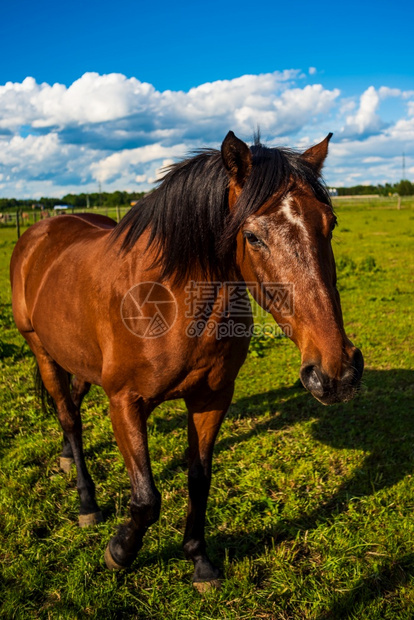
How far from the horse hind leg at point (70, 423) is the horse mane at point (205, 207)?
1862mm

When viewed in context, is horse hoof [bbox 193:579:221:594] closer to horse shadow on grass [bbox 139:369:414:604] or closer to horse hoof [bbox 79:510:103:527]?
horse shadow on grass [bbox 139:369:414:604]

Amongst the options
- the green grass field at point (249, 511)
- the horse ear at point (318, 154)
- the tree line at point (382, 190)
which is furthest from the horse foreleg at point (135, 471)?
the tree line at point (382, 190)

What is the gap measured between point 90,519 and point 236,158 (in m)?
2.61

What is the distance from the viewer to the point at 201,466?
2.92 m

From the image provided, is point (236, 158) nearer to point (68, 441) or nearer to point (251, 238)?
point (251, 238)

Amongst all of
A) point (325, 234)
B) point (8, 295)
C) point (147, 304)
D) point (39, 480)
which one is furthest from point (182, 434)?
point (8, 295)

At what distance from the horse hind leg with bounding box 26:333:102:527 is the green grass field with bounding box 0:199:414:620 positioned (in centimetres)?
13

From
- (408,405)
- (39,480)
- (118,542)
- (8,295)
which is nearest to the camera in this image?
(118,542)

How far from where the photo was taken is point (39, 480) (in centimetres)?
388

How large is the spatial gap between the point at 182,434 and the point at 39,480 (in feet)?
4.39

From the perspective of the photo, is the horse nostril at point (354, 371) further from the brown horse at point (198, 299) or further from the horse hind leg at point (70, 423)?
the horse hind leg at point (70, 423)

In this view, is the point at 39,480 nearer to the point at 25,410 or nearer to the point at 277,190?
the point at 25,410

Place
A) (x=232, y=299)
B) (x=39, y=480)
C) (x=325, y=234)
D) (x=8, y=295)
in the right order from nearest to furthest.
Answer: (x=325, y=234), (x=232, y=299), (x=39, y=480), (x=8, y=295)

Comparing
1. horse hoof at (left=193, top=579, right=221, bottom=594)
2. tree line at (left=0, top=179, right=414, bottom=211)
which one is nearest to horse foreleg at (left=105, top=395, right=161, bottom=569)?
horse hoof at (left=193, top=579, right=221, bottom=594)
